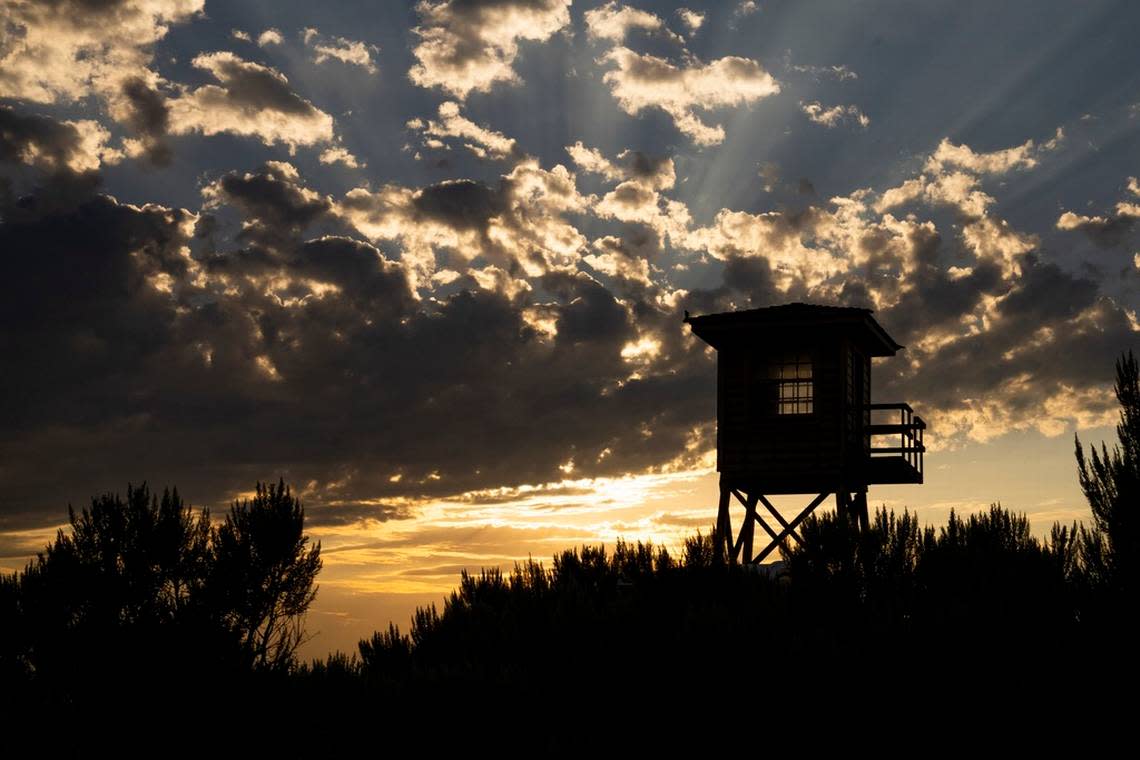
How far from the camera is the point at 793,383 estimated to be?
22781 mm

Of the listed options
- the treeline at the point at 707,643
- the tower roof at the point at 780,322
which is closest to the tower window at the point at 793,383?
the tower roof at the point at 780,322

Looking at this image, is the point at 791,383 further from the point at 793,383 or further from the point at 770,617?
the point at 770,617

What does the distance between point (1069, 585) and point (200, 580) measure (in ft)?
61.7

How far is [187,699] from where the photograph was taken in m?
12.1

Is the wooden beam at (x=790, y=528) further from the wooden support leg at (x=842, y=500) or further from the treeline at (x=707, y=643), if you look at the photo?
the treeline at (x=707, y=643)

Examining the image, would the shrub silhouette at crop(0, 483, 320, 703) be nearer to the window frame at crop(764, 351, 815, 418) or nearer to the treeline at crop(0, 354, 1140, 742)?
the treeline at crop(0, 354, 1140, 742)

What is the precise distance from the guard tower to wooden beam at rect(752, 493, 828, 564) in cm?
5

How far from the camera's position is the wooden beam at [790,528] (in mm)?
23344

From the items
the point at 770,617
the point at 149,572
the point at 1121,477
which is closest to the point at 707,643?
the point at 770,617

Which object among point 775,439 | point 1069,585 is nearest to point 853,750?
point 1069,585

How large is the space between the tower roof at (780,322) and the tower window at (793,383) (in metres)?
0.64

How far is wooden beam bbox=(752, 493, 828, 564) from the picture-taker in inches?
919

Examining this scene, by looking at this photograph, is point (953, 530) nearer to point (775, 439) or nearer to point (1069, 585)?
point (1069, 585)

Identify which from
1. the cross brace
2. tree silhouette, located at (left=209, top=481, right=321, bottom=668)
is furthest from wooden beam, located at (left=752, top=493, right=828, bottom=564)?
tree silhouette, located at (left=209, top=481, right=321, bottom=668)
